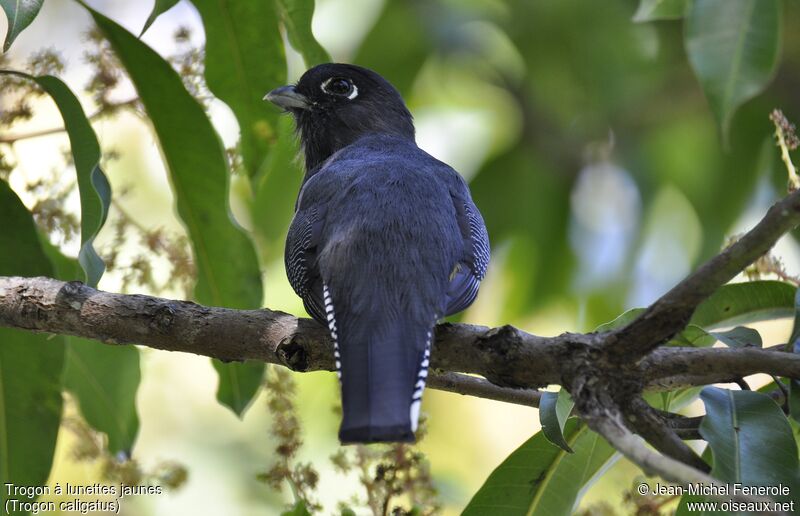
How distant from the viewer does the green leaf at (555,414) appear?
283 cm

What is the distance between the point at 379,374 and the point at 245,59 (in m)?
2.04

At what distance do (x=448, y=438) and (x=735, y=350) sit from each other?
13.9 feet

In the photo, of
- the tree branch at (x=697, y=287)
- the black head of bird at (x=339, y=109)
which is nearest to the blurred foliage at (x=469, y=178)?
the black head of bird at (x=339, y=109)

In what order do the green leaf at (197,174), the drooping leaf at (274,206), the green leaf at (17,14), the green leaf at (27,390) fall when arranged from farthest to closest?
1. the drooping leaf at (274,206)
2. the green leaf at (197,174)
3. the green leaf at (27,390)
4. the green leaf at (17,14)

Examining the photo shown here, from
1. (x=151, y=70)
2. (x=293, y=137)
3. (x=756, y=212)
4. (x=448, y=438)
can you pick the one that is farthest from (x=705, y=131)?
(x=151, y=70)

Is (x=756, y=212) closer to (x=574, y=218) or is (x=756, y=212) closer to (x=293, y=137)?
(x=574, y=218)

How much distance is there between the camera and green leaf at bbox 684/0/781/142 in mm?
3590

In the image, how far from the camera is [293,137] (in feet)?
18.2

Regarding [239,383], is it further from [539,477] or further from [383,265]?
[539,477]

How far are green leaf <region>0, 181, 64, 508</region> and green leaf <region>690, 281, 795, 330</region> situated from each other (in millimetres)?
2330

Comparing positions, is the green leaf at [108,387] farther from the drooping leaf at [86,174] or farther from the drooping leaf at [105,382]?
→ the drooping leaf at [86,174]

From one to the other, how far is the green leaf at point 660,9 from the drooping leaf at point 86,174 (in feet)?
6.79

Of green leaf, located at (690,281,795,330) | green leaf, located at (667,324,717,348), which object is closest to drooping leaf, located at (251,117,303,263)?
green leaf, located at (690,281,795,330)

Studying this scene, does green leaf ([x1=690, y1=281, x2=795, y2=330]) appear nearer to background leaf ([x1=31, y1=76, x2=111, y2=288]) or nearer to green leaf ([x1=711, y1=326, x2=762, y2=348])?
green leaf ([x1=711, y1=326, x2=762, y2=348])
